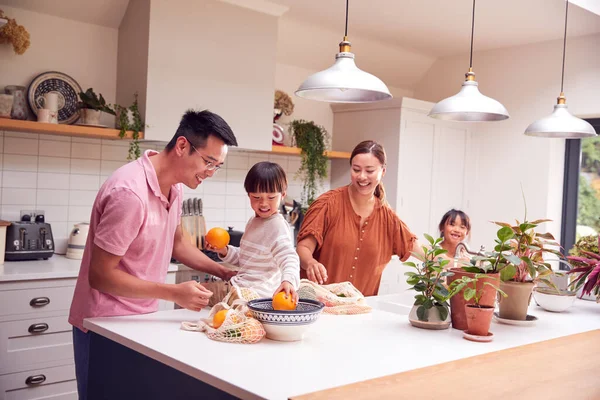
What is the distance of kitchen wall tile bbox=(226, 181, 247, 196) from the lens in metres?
4.69

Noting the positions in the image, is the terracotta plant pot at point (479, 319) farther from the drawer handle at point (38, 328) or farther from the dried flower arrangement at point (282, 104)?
the dried flower arrangement at point (282, 104)

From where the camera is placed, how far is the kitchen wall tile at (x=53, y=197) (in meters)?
3.83

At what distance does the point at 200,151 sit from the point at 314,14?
2844mm

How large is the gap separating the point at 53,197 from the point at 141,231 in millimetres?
2179

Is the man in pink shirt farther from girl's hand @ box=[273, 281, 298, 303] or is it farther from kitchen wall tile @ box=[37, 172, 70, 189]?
kitchen wall tile @ box=[37, 172, 70, 189]

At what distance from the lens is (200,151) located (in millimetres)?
2020

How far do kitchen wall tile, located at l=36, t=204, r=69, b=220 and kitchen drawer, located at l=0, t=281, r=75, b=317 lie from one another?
0.70 metres

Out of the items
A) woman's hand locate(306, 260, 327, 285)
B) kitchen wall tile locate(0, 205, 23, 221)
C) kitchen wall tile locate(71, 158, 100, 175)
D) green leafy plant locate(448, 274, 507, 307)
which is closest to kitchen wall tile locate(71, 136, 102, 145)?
kitchen wall tile locate(71, 158, 100, 175)

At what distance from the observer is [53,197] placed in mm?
3879

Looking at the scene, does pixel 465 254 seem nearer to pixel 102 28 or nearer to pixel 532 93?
pixel 102 28

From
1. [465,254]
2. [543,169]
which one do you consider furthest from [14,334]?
[543,169]

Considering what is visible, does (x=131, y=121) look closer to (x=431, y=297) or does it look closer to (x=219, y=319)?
(x=219, y=319)

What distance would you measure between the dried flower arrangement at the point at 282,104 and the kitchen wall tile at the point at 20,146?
5.87ft

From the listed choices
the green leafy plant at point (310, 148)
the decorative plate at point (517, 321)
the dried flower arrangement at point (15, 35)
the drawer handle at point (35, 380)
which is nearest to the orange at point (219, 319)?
the decorative plate at point (517, 321)
